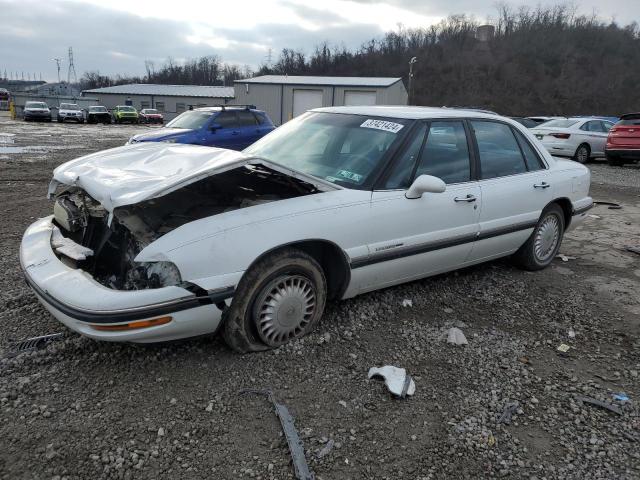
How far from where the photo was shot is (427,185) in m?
3.23

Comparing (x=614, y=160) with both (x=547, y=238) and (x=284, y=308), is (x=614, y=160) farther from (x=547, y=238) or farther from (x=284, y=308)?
(x=284, y=308)

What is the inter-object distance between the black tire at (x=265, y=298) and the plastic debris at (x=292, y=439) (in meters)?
0.38

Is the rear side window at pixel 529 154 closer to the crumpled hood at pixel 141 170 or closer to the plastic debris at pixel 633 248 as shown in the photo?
the plastic debris at pixel 633 248

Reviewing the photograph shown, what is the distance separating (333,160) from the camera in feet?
11.7

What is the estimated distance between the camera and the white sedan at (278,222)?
2588mm

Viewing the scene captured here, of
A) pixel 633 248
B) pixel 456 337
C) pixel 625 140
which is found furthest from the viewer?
pixel 625 140

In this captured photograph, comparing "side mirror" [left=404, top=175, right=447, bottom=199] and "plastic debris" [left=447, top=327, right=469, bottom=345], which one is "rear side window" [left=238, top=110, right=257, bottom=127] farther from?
"plastic debris" [left=447, top=327, right=469, bottom=345]

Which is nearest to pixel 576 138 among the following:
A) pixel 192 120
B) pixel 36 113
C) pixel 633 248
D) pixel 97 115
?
pixel 633 248

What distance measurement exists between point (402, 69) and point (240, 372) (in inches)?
3240

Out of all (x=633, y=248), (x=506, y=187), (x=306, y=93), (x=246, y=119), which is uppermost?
(x=306, y=93)

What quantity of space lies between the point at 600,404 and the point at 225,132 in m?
10.1

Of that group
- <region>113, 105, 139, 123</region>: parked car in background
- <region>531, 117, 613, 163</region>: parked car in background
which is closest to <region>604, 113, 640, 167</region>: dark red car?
<region>531, 117, 613, 163</region>: parked car in background

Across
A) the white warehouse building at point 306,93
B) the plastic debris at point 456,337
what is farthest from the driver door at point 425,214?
the white warehouse building at point 306,93

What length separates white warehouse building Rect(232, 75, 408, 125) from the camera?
3256cm
